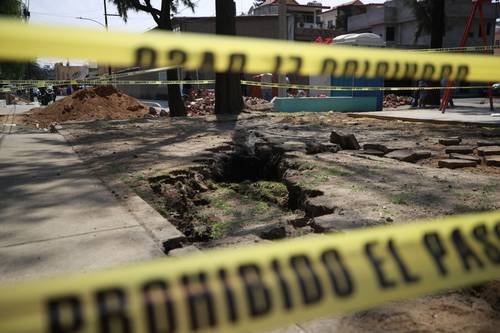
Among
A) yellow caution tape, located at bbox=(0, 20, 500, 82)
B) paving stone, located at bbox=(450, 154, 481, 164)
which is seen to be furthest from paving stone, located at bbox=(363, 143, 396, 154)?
yellow caution tape, located at bbox=(0, 20, 500, 82)

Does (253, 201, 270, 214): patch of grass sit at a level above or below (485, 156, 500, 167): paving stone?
below

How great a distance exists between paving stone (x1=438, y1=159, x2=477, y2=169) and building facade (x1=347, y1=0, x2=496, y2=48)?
31.8m

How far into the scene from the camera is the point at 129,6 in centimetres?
1691

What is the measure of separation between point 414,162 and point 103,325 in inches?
227

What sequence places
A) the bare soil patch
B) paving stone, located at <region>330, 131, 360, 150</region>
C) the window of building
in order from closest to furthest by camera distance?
the bare soil patch, paving stone, located at <region>330, 131, 360, 150</region>, the window of building

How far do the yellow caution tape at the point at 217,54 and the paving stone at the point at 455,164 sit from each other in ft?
13.6

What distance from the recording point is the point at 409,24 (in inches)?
1574

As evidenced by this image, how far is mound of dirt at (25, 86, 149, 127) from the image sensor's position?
1642 centimetres

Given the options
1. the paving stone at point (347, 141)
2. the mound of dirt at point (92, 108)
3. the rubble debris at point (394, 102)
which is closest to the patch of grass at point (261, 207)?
the paving stone at point (347, 141)

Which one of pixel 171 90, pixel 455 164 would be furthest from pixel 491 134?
pixel 171 90

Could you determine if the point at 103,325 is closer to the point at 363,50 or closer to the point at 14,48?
the point at 14,48

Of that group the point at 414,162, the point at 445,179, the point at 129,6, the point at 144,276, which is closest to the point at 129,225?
the point at 144,276

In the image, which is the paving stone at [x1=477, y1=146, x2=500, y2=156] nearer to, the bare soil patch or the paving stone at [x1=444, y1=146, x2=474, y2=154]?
the paving stone at [x1=444, y1=146, x2=474, y2=154]

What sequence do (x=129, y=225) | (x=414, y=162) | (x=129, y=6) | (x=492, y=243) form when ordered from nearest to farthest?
(x=492, y=243), (x=129, y=225), (x=414, y=162), (x=129, y=6)
